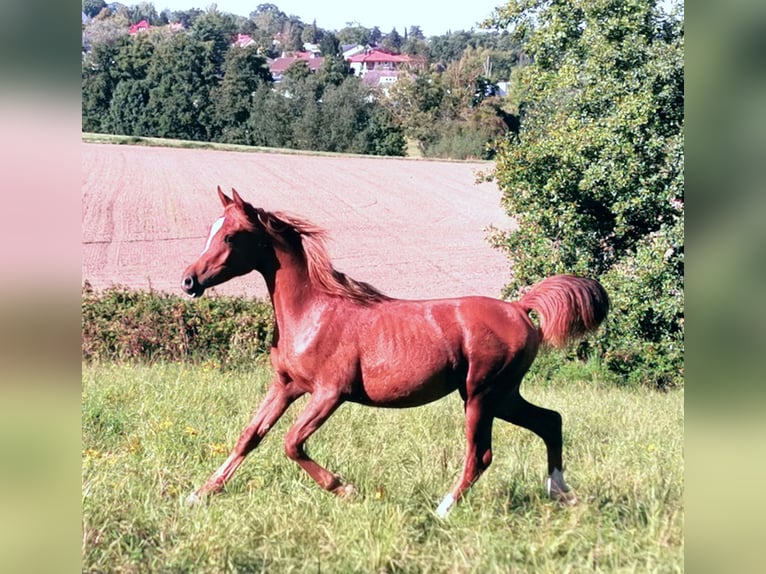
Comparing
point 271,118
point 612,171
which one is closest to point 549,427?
point 612,171

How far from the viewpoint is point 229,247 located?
16.7ft

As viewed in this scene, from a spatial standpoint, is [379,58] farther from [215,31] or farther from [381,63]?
[215,31]

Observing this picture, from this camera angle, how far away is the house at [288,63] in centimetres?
1867

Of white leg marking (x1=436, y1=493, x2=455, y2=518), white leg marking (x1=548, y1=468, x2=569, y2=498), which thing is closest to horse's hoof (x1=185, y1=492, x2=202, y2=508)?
white leg marking (x1=436, y1=493, x2=455, y2=518)

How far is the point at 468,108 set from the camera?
1617 centimetres

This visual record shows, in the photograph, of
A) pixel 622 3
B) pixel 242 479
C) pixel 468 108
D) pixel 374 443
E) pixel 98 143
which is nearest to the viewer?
pixel 242 479

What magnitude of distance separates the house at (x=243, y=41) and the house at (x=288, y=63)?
67 cm

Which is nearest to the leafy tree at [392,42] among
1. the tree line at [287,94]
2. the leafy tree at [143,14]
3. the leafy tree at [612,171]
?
the tree line at [287,94]

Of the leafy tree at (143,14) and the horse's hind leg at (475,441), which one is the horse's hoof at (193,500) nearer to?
the horse's hind leg at (475,441)

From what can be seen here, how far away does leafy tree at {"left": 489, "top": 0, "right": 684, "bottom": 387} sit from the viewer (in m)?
11.6
